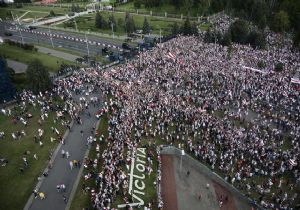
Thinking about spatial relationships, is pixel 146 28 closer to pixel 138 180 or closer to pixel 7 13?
pixel 138 180

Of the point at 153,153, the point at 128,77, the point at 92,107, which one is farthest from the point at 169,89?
the point at 153,153

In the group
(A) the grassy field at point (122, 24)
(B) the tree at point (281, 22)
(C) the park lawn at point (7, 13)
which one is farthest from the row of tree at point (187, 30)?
(C) the park lawn at point (7, 13)

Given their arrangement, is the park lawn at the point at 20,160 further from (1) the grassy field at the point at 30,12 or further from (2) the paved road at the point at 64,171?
(1) the grassy field at the point at 30,12

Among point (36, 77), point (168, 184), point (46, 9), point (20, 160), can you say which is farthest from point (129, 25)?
point (168, 184)

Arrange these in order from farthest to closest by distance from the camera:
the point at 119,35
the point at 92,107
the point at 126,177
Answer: the point at 119,35 < the point at 92,107 < the point at 126,177

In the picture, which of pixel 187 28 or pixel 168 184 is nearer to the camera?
pixel 168 184

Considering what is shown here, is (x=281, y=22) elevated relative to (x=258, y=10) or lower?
lower

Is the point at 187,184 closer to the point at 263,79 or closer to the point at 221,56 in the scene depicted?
the point at 263,79
